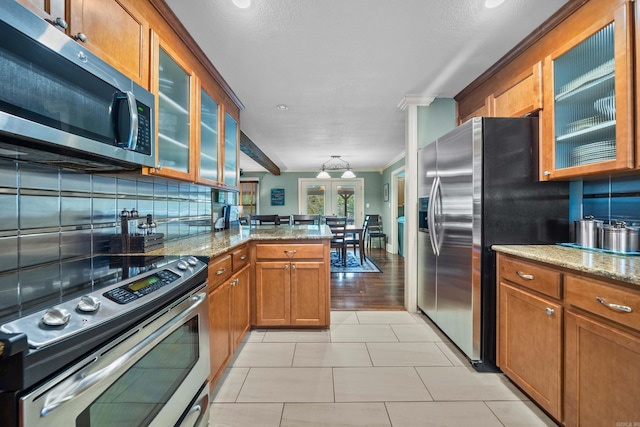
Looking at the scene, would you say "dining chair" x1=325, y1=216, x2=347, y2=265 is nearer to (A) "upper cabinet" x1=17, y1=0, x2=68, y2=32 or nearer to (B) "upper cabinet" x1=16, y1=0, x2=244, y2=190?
(B) "upper cabinet" x1=16, y1=0, x2=244, y2=190

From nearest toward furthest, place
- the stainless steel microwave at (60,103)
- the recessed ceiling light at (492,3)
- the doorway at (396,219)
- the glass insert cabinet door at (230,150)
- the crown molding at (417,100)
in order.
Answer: the stainless steel microwave at (60,103) → the recessed ceiling light at (492,3) → the glass insert cabinet door at (230,150) → the crown molding at (417,100) → the doorway at (396,219)

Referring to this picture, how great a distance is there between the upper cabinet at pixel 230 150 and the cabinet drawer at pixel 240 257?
29.9 inches

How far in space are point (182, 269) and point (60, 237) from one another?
592mm

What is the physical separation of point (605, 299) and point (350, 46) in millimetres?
2006

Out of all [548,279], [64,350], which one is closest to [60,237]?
[64,350]

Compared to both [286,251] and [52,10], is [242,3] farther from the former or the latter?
[286,251]

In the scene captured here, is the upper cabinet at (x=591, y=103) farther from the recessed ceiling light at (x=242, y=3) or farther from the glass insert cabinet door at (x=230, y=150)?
the glass insert cabinet door at (x=230, y=150)

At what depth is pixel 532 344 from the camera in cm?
153

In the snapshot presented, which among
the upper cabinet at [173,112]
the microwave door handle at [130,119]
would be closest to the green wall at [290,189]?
the upper cabinet at [173,112]

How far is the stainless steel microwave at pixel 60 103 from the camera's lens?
798mm

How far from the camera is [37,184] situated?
3.95 ft

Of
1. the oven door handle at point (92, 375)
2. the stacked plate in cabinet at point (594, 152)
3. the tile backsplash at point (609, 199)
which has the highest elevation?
the stacked plate in cabinet at point (594, 152)

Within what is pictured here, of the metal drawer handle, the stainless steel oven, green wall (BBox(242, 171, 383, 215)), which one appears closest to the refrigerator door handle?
the metal drawer handle

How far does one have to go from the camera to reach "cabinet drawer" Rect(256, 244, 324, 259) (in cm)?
242
